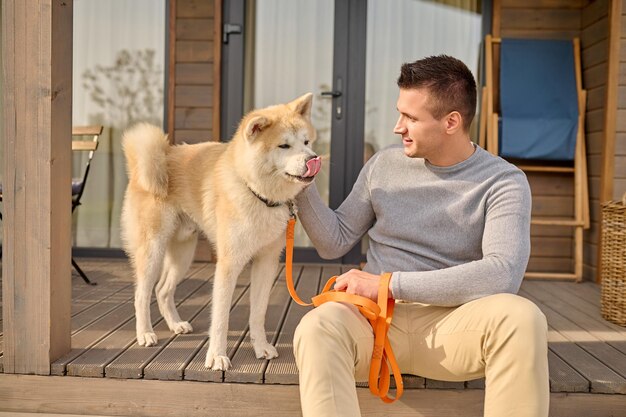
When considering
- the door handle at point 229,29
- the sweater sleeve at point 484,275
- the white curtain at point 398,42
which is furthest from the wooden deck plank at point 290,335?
the door handle at point 229,29

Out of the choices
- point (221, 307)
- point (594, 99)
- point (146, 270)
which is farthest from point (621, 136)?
point (146, 270)

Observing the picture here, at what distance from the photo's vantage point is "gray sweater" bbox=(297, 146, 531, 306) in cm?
Result: 169

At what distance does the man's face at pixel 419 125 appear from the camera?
72.8 inches

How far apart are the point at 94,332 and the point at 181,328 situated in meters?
0.33

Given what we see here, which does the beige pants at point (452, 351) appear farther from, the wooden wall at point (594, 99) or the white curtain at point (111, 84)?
the white curtain at point (111, 84)

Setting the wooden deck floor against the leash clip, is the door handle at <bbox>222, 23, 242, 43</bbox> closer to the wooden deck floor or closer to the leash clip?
the wooden deck floor

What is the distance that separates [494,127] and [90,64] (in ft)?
9.20

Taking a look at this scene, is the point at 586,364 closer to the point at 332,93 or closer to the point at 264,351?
the point at 264,351

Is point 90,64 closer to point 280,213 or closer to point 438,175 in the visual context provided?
point 280,213

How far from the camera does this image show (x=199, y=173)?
7.61 ft

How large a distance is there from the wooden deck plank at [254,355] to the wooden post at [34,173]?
1.98ft

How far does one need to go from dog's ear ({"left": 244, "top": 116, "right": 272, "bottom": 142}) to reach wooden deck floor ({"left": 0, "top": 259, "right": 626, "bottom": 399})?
2.49 feet

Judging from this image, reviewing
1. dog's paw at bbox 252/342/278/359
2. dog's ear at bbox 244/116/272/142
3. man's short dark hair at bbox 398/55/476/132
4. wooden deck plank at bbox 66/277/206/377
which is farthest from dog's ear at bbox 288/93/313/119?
wooden deck plank at bbox 66/277/206/377

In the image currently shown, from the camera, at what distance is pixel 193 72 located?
13.6ft
